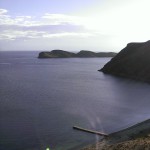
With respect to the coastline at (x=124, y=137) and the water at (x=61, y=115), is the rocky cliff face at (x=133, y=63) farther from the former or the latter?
the coastline at (x=124, y=137)

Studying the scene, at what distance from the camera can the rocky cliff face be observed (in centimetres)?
12312

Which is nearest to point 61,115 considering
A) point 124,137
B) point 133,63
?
point 124,137

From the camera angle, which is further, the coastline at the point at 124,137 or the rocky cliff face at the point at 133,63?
the rocky cliff face at the point at 133,63

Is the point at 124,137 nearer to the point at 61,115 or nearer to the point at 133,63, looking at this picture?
the point at 61,115

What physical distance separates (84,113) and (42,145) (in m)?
18.2

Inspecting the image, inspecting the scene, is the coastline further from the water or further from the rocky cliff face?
the rocky cliff face

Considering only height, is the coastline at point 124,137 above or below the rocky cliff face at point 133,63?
below

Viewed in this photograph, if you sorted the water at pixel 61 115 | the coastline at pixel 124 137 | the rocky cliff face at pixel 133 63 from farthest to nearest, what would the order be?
the rocky cliff face at pixel 133 63 < the water at pixel 61 115 < the coastline at pixel 124 137

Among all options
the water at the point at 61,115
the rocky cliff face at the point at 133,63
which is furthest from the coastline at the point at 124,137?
the rocky cliff face at the point at 133,63

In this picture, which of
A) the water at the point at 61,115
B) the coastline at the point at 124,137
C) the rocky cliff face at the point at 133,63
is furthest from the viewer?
the rocky cliff face at the point at 133,63

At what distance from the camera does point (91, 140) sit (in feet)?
135

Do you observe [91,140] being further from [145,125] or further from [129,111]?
[129,111]

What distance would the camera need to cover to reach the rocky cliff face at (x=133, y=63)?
4847 inches

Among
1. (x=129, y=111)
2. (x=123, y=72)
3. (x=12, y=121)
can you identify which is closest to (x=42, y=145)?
(x=12, y=121)
